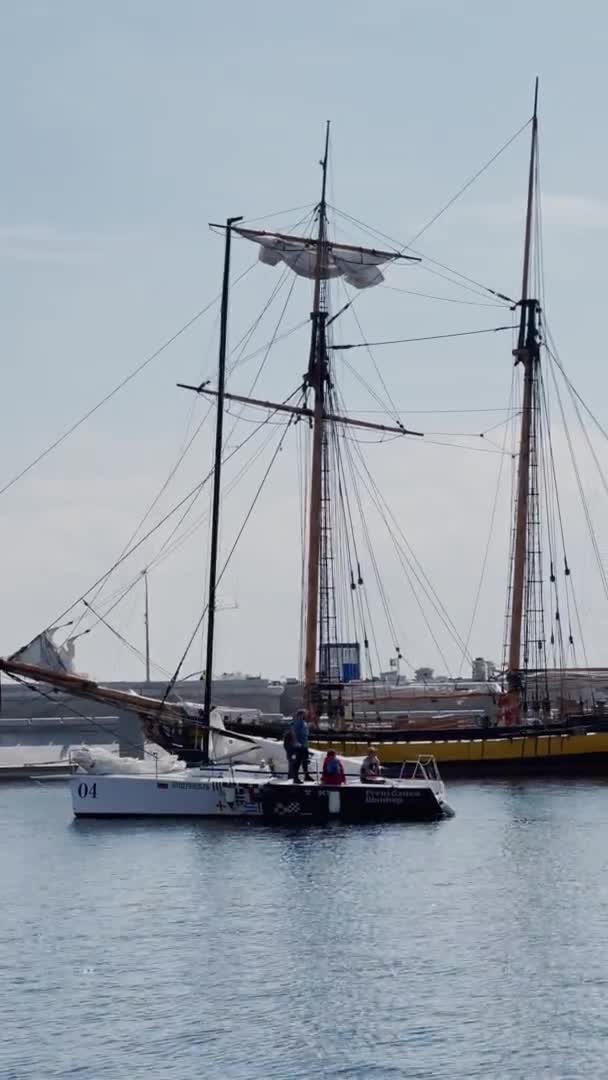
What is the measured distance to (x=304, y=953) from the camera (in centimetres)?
3089

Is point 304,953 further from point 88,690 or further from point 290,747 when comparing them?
point 88,690

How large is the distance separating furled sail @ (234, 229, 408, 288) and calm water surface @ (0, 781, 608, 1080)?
3174 centimetres

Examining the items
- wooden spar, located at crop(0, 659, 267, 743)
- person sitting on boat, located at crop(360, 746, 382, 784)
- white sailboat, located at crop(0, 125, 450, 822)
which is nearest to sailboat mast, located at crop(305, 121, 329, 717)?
white sailboat, located at crop(0, 125, 450, 822)

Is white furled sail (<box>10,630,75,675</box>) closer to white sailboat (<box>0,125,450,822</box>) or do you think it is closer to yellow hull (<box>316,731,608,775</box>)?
white sailboat (<box>0,125,450,822</box>)

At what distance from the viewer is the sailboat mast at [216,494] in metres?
54.8

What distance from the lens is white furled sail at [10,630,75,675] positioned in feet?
191

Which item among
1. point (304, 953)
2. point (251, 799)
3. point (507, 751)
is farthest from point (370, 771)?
point (304, 953)

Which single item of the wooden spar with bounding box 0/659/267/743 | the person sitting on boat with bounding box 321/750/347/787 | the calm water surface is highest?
the wooden spar with bounding box 0/659/267/743

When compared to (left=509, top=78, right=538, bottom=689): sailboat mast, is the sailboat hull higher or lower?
lower

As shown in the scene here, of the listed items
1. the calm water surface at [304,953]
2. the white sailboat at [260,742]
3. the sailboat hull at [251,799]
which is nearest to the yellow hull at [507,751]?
the white sailboat at [260,742]

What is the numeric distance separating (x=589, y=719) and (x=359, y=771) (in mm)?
19374

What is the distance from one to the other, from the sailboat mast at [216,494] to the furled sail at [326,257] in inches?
600

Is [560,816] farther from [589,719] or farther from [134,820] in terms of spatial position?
[589,719]

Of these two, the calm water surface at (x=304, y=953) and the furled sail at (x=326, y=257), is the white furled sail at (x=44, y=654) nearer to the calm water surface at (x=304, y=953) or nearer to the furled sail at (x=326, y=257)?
the calm water surface at (x=304, y=953)
